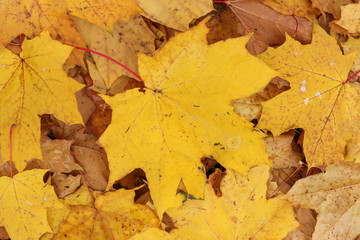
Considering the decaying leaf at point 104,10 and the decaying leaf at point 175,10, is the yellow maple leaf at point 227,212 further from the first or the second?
the decaying leaf at point 104,10

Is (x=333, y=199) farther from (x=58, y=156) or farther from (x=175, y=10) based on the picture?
(x=58, y=156)

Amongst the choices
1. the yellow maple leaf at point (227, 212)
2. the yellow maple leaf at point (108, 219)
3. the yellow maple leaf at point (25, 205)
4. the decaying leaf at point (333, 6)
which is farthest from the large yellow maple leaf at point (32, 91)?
the decaying leaf at point (333, 6)

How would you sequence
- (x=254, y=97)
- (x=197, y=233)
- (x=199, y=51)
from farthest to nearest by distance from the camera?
(x=254, y=97) → (x=197, y=233) → (x=199, y=51)

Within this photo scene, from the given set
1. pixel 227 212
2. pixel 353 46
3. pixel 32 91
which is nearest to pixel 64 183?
pixel 32 91

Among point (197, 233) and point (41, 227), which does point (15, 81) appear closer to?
point (41, 227)

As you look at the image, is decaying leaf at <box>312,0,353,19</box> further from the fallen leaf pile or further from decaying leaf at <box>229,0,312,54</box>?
decaying leaf at <box>229,0,312,54</box>

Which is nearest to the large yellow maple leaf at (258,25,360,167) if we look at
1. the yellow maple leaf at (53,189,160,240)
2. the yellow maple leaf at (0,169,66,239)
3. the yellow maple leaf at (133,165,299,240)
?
the yellow maple leaf at (133,165,299,240)

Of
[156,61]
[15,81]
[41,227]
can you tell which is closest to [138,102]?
[156,61]
